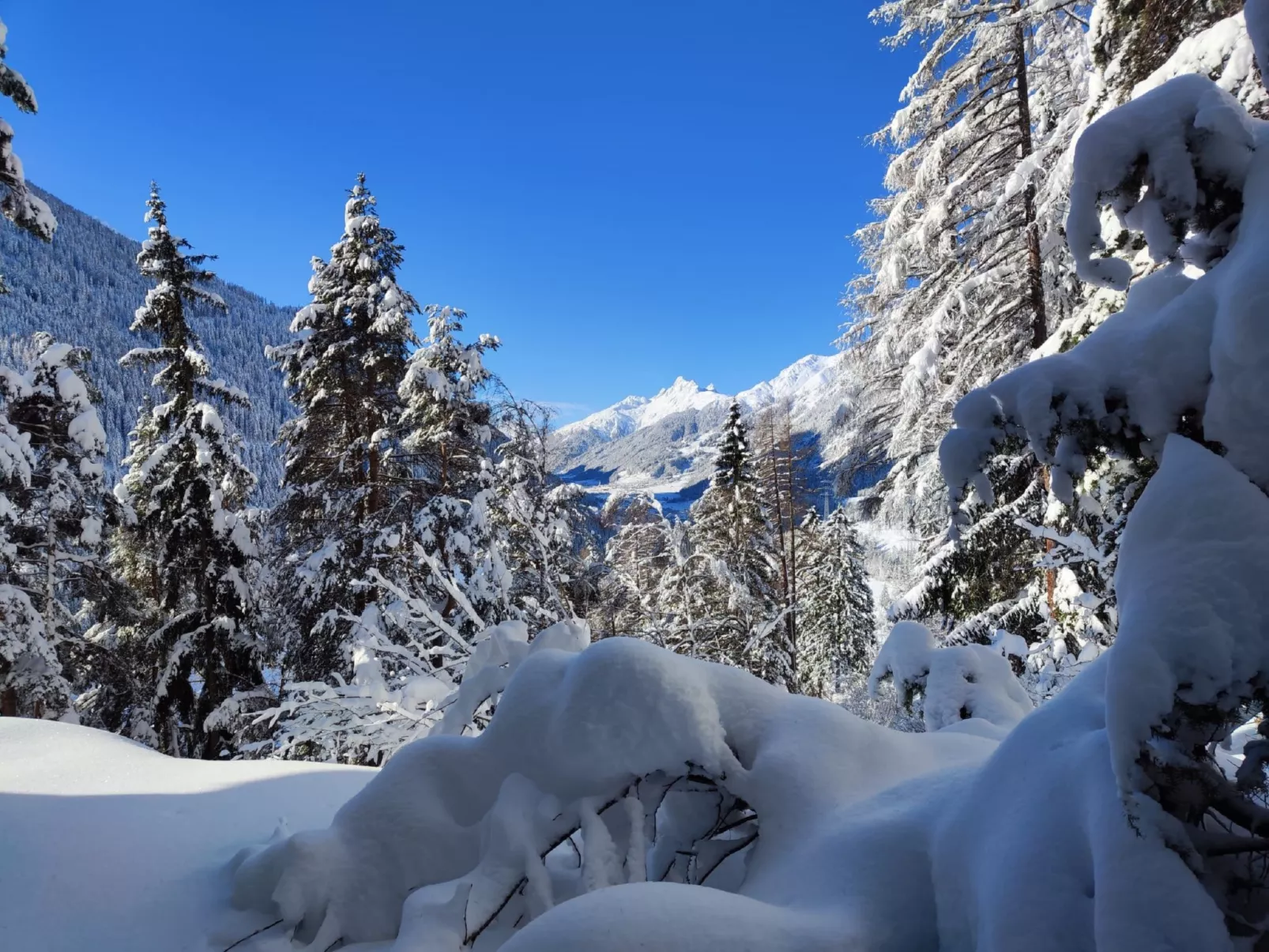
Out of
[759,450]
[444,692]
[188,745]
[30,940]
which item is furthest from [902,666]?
[759,450]

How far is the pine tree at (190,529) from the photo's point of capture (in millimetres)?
11398

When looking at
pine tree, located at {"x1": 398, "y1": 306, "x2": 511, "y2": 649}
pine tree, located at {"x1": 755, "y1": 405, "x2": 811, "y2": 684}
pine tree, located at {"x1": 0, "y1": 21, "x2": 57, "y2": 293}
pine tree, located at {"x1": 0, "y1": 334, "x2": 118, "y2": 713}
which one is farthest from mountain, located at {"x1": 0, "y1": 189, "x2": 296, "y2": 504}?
pine tree, located at {"x1": 0, "y1": 21, "x2": 57, "y2": 293}

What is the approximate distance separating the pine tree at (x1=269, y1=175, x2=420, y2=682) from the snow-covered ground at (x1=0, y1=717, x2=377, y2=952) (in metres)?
7.66

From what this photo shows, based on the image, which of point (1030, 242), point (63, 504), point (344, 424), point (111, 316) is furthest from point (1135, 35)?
point (111, 316)

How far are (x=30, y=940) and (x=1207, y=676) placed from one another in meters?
2.88

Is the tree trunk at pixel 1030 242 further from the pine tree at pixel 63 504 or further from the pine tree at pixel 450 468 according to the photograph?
the pine tree at pixel 63 504

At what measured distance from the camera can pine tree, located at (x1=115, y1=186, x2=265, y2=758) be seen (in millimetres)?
11398

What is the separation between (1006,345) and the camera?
8.58 metres

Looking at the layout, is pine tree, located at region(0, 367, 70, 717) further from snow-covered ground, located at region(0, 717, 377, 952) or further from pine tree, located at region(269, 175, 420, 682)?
snow-covered ground, located at region(0, 717, 377, 952)

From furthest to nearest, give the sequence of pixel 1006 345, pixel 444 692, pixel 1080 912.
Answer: pixel 1006 345 < pixel 444 692 < pixel 1080 912

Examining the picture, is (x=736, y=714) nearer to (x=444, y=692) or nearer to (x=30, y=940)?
(x=30, y=940)

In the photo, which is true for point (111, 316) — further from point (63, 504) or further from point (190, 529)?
point (190, 529)

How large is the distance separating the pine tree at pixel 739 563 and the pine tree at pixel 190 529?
8.24 meters

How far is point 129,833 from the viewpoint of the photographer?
2.48 meters
